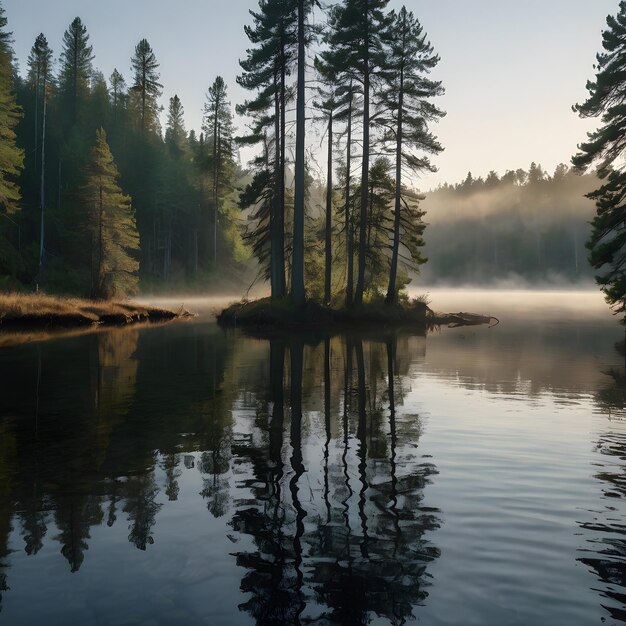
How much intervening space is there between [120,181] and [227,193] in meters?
12.4

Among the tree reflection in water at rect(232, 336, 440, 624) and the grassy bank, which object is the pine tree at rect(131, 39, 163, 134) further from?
the tree reflection in water at rect(232, 336, 440, 624)

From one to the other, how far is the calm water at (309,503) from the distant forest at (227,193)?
20702mm

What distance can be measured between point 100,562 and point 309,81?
30114 millimetres

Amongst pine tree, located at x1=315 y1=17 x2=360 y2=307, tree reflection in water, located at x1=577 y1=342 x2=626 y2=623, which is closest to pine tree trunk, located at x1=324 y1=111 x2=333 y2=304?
pine tree, located at x1=315 y1=17 x2=360 y2=307

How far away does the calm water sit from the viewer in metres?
3.95

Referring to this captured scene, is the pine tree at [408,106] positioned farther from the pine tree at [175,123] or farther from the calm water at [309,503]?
the pine tree at [175,123]

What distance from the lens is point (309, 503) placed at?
18.8 feet

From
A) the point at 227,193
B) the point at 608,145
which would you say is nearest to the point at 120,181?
the point at 227,193

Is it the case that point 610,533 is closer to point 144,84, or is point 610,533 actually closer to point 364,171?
point 364,171

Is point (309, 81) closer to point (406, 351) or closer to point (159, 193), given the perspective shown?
point (406, 351)

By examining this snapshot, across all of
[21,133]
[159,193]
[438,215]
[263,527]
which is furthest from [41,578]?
[438,215]

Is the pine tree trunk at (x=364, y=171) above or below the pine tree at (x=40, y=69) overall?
below

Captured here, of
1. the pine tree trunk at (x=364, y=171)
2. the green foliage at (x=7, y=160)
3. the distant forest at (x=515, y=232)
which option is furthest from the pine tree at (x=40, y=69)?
the distant forest at (x=515, y=232)

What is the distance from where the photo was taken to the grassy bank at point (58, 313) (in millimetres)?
29719
